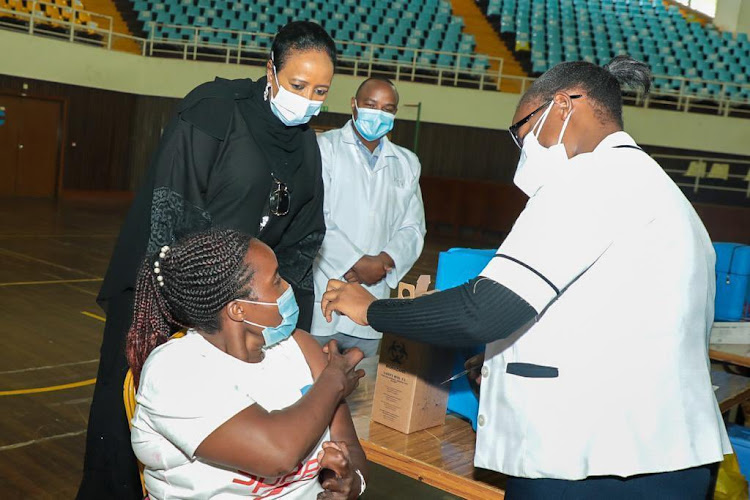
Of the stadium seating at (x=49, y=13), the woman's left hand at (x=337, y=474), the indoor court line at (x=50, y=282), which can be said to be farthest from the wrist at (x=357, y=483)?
the stadium seating at (x=49, y=13)

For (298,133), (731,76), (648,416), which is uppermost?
(731,76)

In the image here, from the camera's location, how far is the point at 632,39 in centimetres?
1864

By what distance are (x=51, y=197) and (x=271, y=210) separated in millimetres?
15795

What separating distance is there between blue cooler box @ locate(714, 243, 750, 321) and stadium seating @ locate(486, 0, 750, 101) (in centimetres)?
1341

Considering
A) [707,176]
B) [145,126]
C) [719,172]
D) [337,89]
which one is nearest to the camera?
[719,172]

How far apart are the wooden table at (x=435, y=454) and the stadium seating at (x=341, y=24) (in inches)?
588

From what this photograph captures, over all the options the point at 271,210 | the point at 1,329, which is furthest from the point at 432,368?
the point at 1,329

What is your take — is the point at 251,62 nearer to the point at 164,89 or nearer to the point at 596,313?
the point at 164,89

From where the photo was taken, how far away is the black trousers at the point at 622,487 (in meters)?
1.47

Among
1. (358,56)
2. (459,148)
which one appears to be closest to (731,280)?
(459,148)

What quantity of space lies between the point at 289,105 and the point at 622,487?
145cm

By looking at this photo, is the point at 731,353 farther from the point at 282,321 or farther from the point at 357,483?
the point at 282,321

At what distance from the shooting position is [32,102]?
15719 millimetres

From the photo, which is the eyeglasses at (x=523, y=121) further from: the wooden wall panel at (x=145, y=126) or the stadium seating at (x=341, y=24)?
the wooden wall panel at (x=145, y=126)
